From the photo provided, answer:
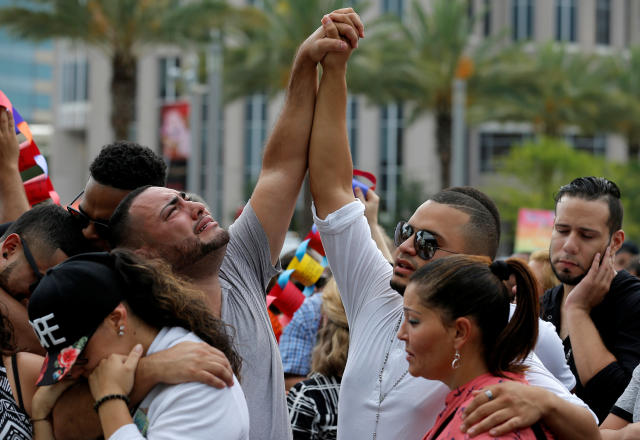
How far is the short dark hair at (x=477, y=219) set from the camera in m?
3.18

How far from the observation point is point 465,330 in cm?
259

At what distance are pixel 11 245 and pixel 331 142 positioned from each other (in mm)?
1268

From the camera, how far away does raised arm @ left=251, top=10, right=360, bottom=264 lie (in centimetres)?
328

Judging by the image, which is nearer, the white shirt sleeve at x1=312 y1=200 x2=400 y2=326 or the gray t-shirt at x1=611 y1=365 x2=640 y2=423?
the white shirt sleeve at x1=312 y1=200 x2=400 y2=326

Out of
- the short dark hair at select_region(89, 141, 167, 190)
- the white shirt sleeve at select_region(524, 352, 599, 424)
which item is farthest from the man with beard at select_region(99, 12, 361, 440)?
the white shirt sleeve at select_region(524, 352, 599, 424)

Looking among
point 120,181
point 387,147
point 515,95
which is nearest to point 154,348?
point 120,181

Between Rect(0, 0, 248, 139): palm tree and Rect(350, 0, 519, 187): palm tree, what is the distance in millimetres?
5628

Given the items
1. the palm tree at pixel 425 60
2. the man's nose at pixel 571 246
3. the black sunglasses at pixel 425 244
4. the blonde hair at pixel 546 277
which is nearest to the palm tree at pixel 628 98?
the palm tree at pixel 425 60

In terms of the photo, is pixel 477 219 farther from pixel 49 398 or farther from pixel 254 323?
pixel 49 398

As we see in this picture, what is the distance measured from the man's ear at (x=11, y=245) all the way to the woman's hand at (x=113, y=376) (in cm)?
115

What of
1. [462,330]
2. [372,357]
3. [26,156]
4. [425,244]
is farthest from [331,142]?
[26,156]

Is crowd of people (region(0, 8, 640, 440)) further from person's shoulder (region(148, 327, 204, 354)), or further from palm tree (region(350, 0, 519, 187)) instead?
palm tree (region(350, 0, 519, 187))

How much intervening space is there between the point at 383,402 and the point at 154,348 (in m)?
0.95

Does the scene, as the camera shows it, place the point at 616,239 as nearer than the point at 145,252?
No
